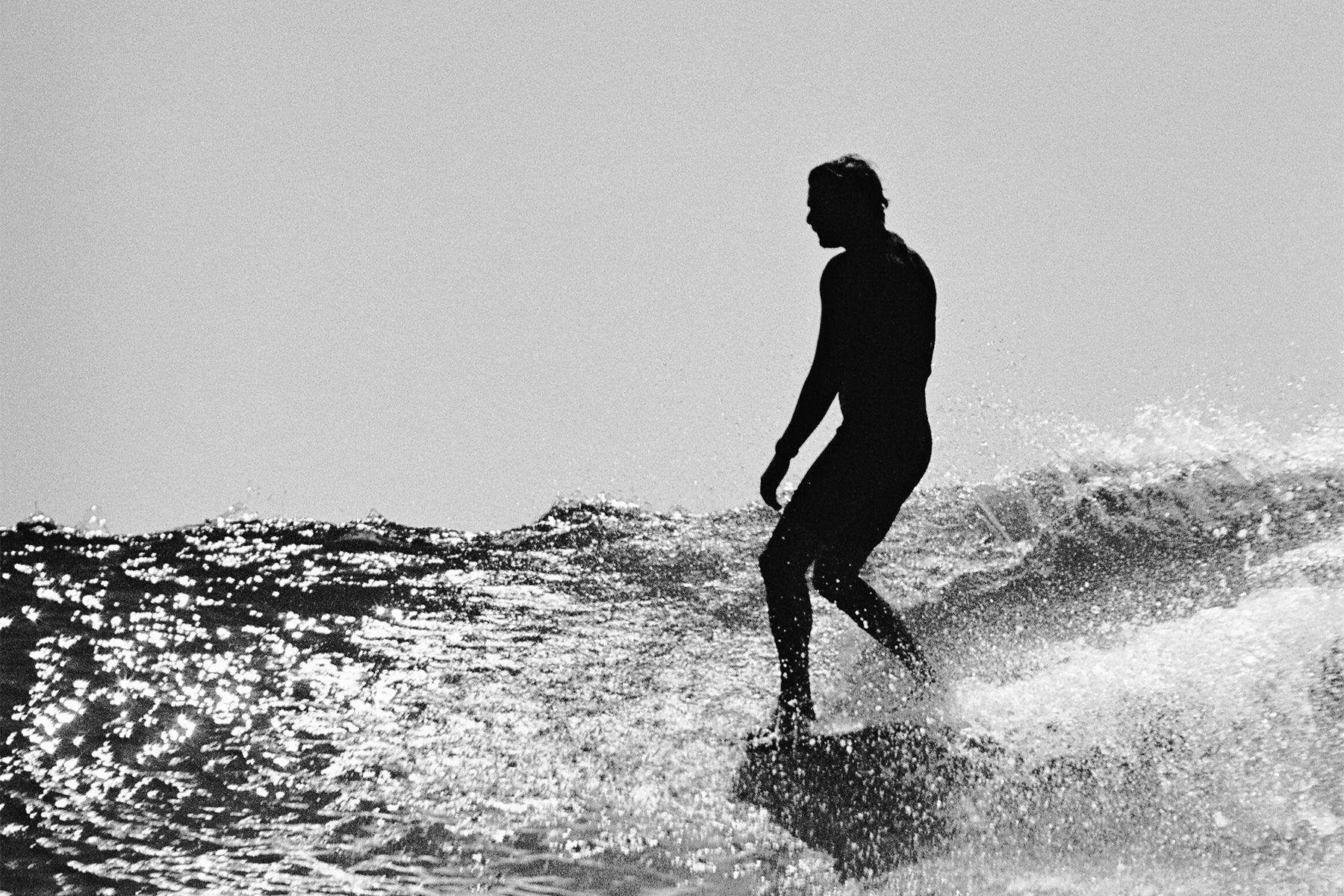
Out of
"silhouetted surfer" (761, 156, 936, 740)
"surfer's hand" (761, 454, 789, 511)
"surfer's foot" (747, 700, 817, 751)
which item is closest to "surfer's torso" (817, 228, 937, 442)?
"silhouetted surfer" (761, 156, 936, 740)

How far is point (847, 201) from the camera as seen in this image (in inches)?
207

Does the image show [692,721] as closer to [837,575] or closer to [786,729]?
[786,729]

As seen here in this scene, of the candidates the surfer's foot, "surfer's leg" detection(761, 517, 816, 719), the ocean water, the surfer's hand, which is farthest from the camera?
the surfer's hand

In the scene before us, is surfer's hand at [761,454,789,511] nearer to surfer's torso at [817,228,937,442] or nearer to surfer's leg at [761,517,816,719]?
surfer's leg at [761,517,816,719]

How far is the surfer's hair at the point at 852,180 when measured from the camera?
527cm

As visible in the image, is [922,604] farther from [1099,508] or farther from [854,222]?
[854,222]

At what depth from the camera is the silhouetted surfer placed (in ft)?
17.1

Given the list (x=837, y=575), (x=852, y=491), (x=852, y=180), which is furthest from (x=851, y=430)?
Answer: (x=852, y=180)

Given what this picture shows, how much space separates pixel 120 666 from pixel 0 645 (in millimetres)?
809

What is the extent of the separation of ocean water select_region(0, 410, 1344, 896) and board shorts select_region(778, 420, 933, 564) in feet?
2.26

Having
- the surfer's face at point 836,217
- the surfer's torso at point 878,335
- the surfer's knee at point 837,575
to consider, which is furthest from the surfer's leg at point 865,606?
the surfer's face at point 836,217

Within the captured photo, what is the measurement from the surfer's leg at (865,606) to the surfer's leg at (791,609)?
80 mm

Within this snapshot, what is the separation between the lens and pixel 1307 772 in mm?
4301

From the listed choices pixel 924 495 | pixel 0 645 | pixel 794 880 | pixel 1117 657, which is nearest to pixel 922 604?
pixel 1117 657
